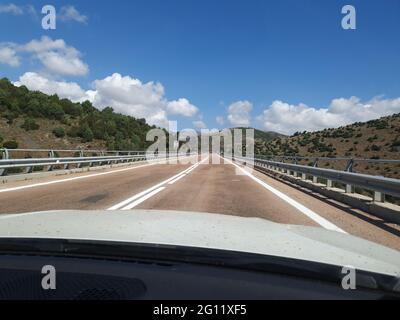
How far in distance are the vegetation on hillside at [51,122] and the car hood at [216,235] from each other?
188ft

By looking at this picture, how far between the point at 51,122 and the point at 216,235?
77913mm

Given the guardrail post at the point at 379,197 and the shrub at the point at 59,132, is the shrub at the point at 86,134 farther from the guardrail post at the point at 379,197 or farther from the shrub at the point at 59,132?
the guardrail post at the point at 379,197

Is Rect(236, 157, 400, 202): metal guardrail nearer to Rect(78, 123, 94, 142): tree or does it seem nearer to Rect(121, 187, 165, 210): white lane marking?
Rect(121, 187, 165, 210): white lane marking

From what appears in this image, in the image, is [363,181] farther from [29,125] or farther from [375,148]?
[29,125]

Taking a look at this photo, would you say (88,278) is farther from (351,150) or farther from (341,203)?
(351,150)

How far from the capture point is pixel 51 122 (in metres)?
78.0

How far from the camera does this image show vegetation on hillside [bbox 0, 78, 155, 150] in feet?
224

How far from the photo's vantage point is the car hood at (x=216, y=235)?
11.1 ft

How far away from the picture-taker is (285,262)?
324cm

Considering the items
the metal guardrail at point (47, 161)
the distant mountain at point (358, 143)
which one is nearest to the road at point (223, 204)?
the metal guardrail at point (47, 161)

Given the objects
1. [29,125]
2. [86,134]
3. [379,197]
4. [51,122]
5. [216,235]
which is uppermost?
[51,122]


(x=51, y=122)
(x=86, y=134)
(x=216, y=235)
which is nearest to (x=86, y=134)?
(x=86, y=134)

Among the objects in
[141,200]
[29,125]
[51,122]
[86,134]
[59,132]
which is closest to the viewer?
[141,200]
